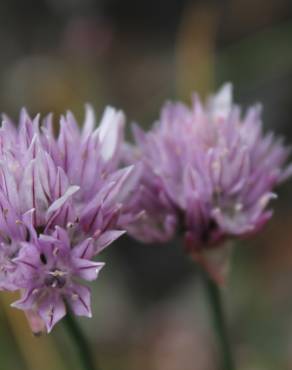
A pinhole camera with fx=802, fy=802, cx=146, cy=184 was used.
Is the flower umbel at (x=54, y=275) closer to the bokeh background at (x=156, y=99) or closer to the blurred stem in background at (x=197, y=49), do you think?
the bokeh background at (x=156, y=99)

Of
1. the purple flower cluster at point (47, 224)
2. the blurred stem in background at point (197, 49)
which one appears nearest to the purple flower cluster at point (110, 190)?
the purple flower cluster at point (47, 224)

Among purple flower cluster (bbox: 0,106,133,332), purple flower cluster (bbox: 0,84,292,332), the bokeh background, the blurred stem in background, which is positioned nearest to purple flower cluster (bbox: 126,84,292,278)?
purple flower cluster (bbox: 0,84,292,332)

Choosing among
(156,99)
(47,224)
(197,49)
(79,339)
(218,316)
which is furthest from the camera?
(156,99)

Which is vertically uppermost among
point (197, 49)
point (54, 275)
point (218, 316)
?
point (197, 49)

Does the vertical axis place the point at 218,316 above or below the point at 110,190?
below

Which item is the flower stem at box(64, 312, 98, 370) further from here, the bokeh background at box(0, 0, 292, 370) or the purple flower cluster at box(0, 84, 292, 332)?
the bokeh background at box(0, 0, 292, 370)

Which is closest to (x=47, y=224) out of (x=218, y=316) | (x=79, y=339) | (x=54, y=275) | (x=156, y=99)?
(x=54, y=275)

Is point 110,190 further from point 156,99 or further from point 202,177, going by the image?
point 156,99
